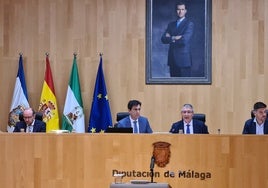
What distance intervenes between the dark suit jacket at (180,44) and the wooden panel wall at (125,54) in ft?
1.40

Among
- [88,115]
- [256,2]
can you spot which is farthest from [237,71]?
[88,115]

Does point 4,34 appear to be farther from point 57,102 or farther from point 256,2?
point 256,2

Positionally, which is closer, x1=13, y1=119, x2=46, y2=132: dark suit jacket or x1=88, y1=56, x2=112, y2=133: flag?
x1=13, y1=119, x2=46, y2=132: dark suit jacket

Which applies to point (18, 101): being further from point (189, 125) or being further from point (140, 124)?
point (189, 125)

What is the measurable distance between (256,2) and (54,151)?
5.40 metres

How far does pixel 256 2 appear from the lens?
11.0m

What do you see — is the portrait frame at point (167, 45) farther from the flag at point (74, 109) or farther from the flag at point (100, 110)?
the flag at point (74, 109)

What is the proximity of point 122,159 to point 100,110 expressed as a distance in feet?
12.5

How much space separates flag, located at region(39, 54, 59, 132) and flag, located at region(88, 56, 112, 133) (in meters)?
0.67

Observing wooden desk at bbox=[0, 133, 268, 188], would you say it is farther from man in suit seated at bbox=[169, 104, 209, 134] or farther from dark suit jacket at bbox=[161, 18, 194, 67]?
dark suit jacket at bbox=[161, 18, 194, 67]

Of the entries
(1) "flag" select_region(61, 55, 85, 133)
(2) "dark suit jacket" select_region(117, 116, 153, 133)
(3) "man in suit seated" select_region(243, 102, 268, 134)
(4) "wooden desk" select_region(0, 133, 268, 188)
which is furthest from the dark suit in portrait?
(4) "wooden desk" select_region(0, 133, 268, 188)

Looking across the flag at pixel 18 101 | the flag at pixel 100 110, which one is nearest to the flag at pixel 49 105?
the flag at pixel 18 101

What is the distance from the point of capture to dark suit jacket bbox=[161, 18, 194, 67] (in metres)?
11.1

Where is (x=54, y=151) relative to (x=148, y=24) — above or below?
below
